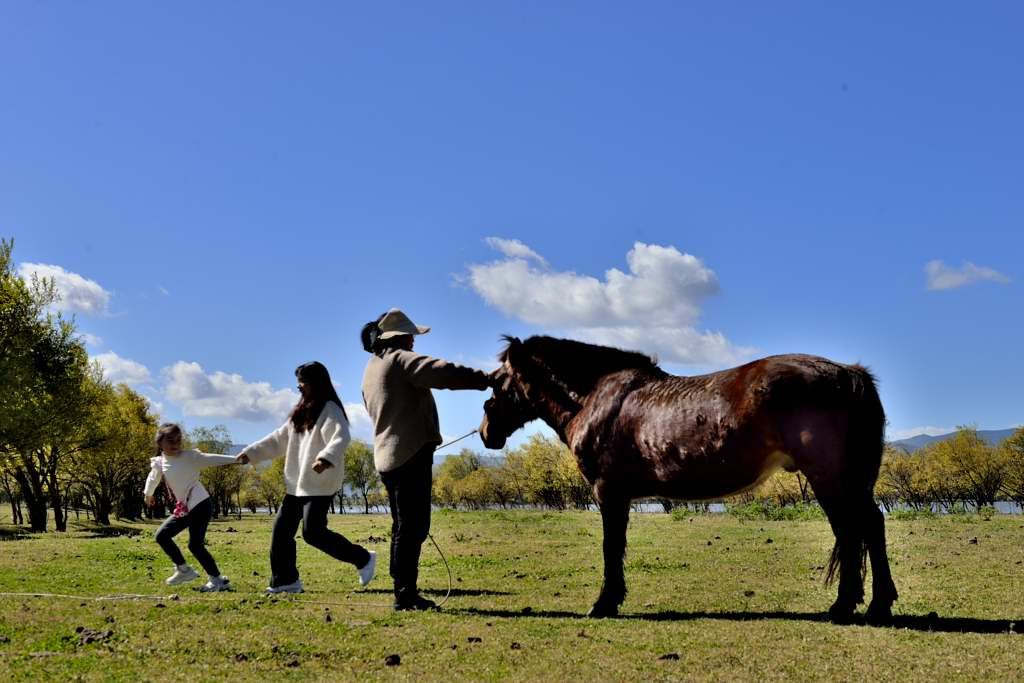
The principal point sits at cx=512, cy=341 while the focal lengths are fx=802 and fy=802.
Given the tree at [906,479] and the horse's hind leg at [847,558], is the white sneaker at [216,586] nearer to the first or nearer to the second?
the horse's hind leg at [847,558]

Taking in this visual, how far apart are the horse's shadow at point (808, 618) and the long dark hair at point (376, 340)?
3.07 metres

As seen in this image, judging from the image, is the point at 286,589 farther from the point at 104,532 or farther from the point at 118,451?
the point at 118,451

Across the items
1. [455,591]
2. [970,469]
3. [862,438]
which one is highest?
[862,438]

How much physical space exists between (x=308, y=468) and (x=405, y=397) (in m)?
1.97

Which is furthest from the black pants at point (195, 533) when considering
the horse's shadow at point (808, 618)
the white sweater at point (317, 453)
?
the horse's shadow at point (808, 618)

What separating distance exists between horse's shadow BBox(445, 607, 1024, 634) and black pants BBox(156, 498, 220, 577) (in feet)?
13.0

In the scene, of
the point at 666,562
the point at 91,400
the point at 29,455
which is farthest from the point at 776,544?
the point at 29,455

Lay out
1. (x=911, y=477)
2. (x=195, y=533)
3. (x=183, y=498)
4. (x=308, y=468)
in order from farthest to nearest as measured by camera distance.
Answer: (x=911, y=477) → (x=183, y=498) → (x=195, y=533) → (x=308, y=468)

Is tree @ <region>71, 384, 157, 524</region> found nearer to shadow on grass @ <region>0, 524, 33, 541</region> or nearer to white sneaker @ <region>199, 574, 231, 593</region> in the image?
shadow on grass @ <region>0, 524, 33, 541</region>

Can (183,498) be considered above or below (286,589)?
above

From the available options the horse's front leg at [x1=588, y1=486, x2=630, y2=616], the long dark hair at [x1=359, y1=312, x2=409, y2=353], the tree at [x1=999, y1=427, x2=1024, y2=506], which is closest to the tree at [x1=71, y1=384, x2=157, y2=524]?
the long dark hair at [x1=359, y1=312, x2=409, y2=353]

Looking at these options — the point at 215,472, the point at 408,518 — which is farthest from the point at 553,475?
the point at 408,518

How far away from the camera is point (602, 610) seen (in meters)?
8.41

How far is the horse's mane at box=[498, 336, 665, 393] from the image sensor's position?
942 centimetres
